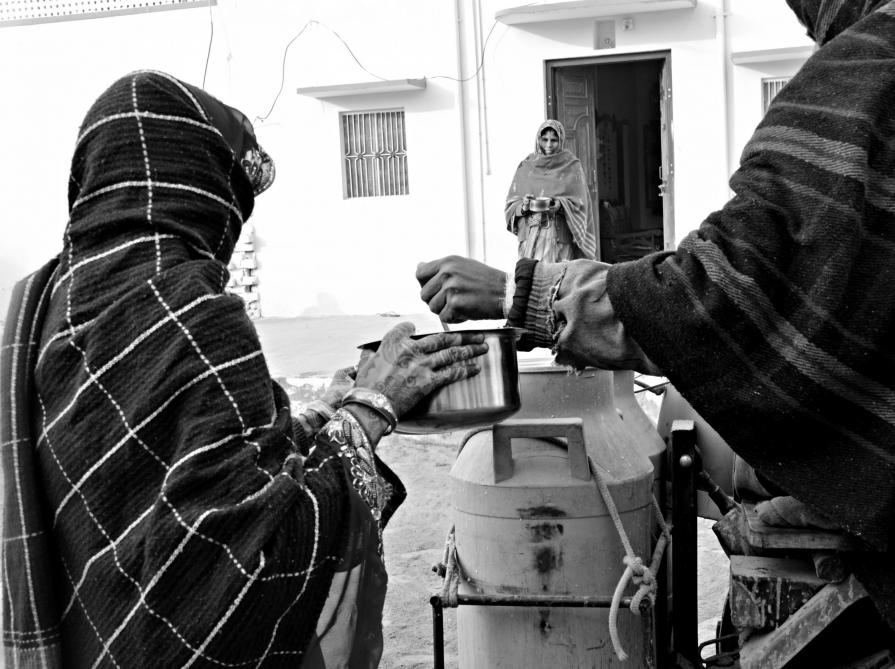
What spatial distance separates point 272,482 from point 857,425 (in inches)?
38.5

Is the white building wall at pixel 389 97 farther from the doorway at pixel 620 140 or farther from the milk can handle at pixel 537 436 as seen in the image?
the milk can handle at pixel 537 436

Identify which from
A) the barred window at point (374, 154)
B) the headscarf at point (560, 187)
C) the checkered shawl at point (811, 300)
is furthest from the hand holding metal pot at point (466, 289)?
the barred window at point (374, 154)

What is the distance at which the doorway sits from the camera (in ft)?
40.2

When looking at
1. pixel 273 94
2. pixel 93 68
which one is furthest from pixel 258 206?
pixel 93 68

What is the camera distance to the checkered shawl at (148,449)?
4.70ft

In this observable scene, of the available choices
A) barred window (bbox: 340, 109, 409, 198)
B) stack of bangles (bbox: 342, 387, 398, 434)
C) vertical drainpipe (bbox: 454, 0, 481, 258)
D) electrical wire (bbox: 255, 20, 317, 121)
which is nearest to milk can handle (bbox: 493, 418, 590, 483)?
stack of bangles (bbox: 342, 387, 398, 434)

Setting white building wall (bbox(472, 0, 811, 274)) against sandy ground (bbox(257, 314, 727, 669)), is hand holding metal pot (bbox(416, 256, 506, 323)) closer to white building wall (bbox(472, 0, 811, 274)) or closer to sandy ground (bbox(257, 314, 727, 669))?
sandy ground (bbox(257, 314, 727, 669))

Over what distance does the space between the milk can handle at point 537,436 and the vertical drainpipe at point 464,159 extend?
9.92 m

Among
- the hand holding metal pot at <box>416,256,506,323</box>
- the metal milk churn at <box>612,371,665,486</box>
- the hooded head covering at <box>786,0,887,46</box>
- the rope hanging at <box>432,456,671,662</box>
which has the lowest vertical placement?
the rope hanging at <box>432,456,671,662</box>

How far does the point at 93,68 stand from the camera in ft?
45.3

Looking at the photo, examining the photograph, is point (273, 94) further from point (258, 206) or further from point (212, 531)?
point (212, 531)

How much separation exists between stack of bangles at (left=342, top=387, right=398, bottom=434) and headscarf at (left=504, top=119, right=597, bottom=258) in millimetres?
8075

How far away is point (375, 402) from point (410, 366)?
113mm

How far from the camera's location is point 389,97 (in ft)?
41.1
